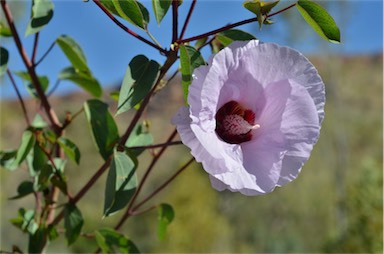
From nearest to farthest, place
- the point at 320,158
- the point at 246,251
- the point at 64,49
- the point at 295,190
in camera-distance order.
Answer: the point at 64,49
the point at 246,251
the point at 295,190
the point at 320,158

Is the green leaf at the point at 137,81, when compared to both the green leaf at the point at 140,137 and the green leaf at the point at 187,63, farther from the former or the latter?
the green leaf at the point at 140,137

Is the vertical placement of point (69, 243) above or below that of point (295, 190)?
above

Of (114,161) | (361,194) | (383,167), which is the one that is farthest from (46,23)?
(383,167)

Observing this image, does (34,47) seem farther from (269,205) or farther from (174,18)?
(269,205)

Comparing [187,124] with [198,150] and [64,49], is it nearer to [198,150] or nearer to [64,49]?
[198,150]

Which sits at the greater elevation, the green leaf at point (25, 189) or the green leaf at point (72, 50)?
the green leaf at point (72, 50)

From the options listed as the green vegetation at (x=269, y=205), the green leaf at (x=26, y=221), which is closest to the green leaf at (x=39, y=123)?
the green leaf at (x=26, y=221)
